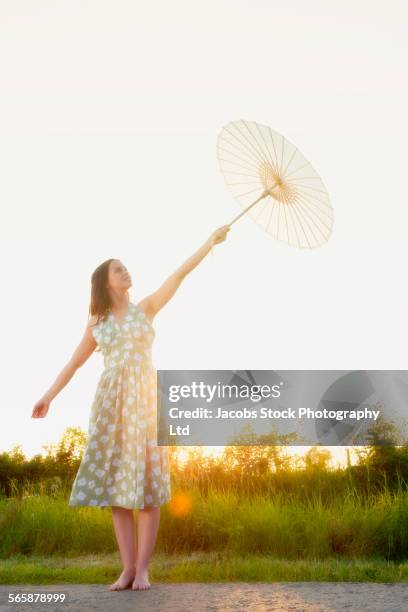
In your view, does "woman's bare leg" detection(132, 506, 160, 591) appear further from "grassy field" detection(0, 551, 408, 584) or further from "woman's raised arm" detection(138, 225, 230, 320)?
"woman's raised arm" detection(138, 225, 230, 320)

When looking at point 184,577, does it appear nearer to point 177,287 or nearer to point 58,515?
point 177,287

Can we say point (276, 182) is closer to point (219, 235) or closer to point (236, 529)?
point (219, 235)

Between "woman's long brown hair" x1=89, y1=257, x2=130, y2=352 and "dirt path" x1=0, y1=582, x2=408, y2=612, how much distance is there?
4.33ft

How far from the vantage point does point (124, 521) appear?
4.07 m

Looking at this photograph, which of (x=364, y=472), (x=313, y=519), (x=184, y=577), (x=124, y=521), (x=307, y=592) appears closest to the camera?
(x=307, y=592)

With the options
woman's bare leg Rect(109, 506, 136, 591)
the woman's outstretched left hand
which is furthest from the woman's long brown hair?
woman's bare leg Rect(109, 506, 136, 591)

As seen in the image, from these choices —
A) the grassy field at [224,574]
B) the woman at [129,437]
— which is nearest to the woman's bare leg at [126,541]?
the woman at [129,437]

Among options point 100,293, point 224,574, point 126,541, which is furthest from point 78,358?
point 224,574

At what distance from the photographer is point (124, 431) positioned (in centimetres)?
409

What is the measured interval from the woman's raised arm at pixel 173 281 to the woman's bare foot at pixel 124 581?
4.36ft

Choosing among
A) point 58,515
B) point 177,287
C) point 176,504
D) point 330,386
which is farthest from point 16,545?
point 330,386

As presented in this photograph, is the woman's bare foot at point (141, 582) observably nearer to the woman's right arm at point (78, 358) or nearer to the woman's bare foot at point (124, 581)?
the woman's bare foot at point (124, 581)

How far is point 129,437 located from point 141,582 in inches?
28.6

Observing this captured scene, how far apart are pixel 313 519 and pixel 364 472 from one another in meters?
2.18
